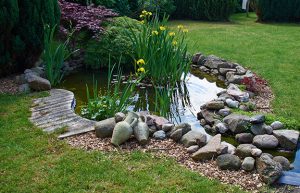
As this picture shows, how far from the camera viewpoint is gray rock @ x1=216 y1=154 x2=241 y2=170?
396 cm

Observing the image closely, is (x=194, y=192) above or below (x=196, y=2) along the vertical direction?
below

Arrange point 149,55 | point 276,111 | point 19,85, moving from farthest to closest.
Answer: point 149,55, point 19,85, point 276,111

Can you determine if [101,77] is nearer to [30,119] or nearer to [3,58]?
[3,58]

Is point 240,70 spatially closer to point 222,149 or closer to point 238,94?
point 238,94

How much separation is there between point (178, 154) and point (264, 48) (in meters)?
6.23

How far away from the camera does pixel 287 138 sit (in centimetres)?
477

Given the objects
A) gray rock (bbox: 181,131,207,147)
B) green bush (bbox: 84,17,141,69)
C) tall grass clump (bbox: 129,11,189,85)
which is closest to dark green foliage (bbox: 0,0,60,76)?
green bush (bbox: 84,17,141,69)

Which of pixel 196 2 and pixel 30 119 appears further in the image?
pixel 196 2

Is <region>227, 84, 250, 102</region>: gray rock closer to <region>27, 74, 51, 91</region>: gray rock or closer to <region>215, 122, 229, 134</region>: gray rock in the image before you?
<region>215, 122, 229, 134</region>: gray rock

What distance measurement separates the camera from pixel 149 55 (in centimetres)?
695

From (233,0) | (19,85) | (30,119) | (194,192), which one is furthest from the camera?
(233,0)

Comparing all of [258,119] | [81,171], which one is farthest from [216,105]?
[81,171]

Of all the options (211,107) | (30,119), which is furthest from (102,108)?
(211,107)

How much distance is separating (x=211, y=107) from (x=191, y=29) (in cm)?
692
